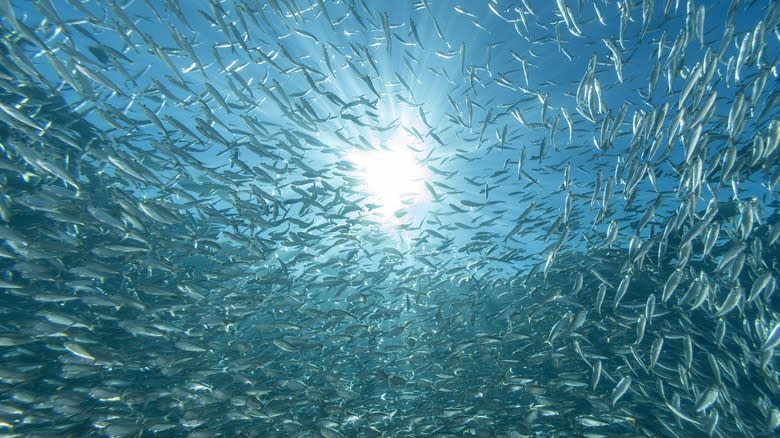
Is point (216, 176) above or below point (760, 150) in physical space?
above

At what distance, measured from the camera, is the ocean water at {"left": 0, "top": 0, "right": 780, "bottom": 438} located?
18.0 ft

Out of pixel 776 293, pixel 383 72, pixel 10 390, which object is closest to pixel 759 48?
pixel 776 293

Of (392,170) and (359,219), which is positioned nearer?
(359,219)

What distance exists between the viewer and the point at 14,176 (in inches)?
320

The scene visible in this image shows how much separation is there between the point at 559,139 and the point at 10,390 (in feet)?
61.4

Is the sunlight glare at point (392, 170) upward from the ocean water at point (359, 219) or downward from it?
upward

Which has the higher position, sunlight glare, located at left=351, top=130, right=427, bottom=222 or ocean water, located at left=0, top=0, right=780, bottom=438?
sunlight glare, located at left=351, top=130, right=427, bottom=222

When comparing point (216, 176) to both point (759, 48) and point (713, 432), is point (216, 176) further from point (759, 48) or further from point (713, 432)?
point (713, 432)

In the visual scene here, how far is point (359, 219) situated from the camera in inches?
355

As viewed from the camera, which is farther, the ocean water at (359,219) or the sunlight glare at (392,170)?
the sunlight glare at (392,170)

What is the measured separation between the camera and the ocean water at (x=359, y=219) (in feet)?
18.0

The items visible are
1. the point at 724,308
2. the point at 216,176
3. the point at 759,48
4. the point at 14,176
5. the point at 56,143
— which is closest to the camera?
the point at 759,48

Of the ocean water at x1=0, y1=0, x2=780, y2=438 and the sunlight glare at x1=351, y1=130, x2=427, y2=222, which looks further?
the sunlight glare at x1=351, y1=130, x2=427, y2=222

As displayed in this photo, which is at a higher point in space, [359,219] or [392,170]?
[392,170]
